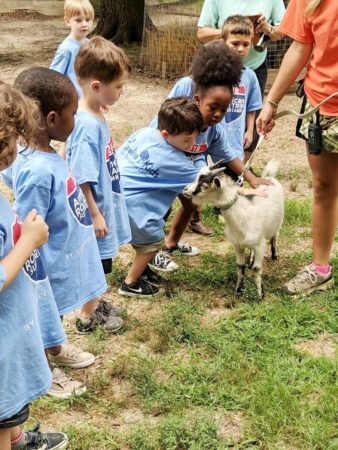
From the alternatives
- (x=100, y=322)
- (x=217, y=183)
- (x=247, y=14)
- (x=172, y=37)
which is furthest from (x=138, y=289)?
(x=172, y=37)

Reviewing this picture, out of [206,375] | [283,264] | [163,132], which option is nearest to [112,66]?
[163,132]

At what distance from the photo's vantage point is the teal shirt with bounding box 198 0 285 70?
498cm

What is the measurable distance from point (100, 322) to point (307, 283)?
1.35 meters

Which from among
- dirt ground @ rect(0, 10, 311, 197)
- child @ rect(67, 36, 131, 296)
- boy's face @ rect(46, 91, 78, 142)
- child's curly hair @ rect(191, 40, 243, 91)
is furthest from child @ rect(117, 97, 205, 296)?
dirt ground @ rect(0, 10, 311, 197)

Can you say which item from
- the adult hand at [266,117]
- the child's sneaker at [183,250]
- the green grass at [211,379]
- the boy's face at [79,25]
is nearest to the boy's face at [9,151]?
the green grass at [211,379]

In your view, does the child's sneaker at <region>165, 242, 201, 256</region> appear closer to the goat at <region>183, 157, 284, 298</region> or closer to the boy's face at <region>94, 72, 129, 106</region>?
the goat at <region>183, 157, 284, 298</region>

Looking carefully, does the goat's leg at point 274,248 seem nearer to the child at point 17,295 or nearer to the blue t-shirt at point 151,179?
the blue t-shirt at point 151,179

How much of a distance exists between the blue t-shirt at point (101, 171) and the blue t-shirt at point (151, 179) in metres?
0.21

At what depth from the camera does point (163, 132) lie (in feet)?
12.4

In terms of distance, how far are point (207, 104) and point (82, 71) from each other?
2.76 ft

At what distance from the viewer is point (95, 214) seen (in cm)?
329

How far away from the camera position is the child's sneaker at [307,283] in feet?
13.3

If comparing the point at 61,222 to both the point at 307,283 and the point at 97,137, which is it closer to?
the point at 97,137

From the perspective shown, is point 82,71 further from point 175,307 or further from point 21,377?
point 21,377
